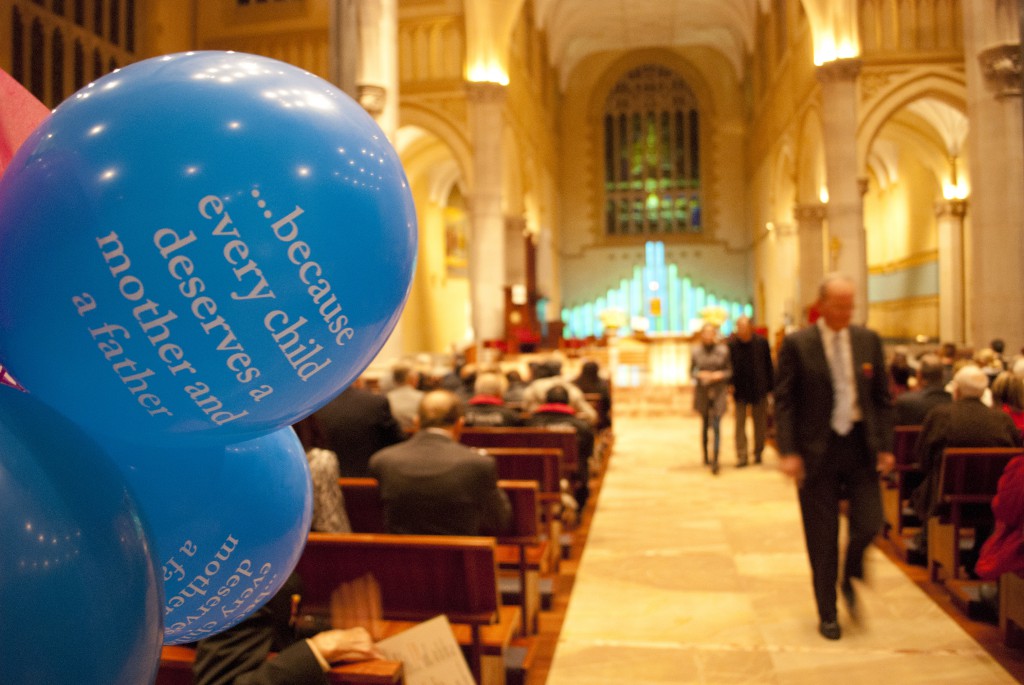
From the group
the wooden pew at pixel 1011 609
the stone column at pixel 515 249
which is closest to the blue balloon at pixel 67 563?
the wooden pew at pixel 1011 609

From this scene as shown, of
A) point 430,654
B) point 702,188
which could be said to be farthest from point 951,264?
point 430,654

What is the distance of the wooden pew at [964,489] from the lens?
4180 millimetres

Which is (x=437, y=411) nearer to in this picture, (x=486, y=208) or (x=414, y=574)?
(x=414, y=574)

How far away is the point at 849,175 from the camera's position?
14.8m

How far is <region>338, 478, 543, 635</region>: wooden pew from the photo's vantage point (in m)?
3.69

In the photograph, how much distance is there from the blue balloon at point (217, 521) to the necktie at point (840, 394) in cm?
258

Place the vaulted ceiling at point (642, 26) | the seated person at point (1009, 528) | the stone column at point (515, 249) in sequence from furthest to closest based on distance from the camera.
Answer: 1. the vaulted ceiling at point (642, 26)
2. the stone column at point (515, 249)
3. the seated person at point (1009, 528)

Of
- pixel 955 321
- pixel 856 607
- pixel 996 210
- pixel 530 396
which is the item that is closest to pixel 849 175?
pixel 996 210

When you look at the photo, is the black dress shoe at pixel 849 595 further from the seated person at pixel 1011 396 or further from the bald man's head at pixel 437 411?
the bald man's head at pixel 437 411

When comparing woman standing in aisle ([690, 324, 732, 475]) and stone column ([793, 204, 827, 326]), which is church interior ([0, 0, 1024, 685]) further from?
woman standing in aisle ([690, 324, 732, 475])

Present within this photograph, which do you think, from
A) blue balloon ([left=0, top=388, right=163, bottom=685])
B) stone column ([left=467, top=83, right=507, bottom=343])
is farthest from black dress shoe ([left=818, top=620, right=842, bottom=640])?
stone column ([left=467, top=83, right=507, bottom=343])

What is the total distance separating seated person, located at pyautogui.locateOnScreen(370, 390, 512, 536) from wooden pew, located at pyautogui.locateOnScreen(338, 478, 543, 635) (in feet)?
1.59

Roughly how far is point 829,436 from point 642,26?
2632cm

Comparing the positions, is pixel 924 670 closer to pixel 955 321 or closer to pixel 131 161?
pixel 131 161
